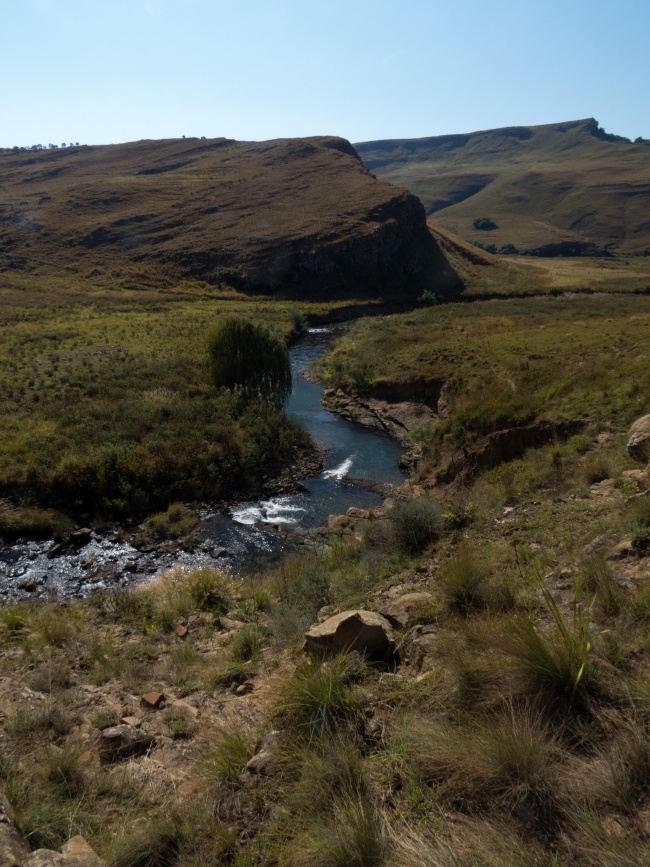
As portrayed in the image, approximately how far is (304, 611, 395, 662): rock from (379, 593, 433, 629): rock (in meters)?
0.54

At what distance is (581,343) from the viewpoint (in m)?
25.0

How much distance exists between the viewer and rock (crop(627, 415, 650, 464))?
33.9 feet

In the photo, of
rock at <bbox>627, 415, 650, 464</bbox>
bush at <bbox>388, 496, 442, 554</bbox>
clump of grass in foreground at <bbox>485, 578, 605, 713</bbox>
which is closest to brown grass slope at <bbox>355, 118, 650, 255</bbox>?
rock at <bbox>627, 415, 650, 464</bbox>

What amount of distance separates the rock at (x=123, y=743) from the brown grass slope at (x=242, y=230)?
193ft

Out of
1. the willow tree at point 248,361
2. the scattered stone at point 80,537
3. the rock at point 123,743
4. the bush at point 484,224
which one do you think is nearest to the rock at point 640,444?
the rock at point 123,743

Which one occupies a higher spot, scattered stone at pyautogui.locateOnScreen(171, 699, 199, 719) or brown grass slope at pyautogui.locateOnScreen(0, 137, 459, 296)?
brown grass slope at pyautogui.locateOnScreen(0, 137, 459, 296)

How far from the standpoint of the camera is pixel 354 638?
5.66 metres

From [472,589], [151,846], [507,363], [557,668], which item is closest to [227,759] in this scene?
[151,846]

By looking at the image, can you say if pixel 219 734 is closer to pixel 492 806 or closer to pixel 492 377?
pixel 492 806

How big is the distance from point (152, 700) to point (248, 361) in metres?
19.4

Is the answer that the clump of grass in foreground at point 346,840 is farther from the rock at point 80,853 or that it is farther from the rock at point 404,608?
the rock at point 404,608

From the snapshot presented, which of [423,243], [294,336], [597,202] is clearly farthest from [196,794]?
[597,202]

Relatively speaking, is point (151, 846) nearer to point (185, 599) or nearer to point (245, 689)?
point (245, 689)

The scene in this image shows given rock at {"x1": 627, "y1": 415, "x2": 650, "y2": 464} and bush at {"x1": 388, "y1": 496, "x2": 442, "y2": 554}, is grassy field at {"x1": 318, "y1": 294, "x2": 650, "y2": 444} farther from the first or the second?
bush at {"x1": 388, "y1": 496, "x2": 442, "y2": 554}
